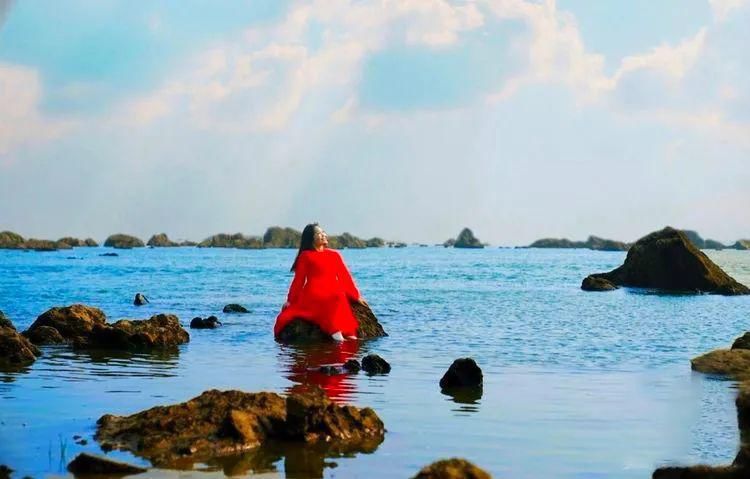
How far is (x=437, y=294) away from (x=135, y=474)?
36.7m

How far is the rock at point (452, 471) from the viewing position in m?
7.38

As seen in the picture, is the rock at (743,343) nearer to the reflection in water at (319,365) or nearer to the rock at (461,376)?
the rock at (461,376)

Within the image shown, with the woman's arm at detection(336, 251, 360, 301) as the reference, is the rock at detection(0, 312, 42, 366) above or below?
below

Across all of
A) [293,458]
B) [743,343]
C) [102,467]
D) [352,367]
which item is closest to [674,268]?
[743,343]

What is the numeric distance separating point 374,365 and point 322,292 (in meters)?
5.47

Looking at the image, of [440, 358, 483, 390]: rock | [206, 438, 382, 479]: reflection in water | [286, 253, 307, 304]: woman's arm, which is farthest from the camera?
[286, 253, 307, 304]: woman's arm

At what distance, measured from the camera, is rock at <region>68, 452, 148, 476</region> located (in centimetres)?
873

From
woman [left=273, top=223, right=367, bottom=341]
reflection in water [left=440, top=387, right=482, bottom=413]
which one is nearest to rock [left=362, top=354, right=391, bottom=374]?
reflection in water [left=440, top=387, right=482, bottom=413]

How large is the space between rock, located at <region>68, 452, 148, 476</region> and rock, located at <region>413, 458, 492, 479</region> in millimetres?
2717

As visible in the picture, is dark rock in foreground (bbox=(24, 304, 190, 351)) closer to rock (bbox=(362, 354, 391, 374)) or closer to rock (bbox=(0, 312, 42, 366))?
rock (bbox=(0, 312, 42, 366))

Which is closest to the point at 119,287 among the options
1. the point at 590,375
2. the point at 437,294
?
the point at 437,294

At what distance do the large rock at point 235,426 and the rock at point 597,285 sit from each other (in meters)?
40.0

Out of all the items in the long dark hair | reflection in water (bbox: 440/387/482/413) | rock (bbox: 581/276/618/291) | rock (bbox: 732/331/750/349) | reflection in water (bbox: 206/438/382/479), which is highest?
the long dark hair

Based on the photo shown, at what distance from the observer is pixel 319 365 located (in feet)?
57.2
